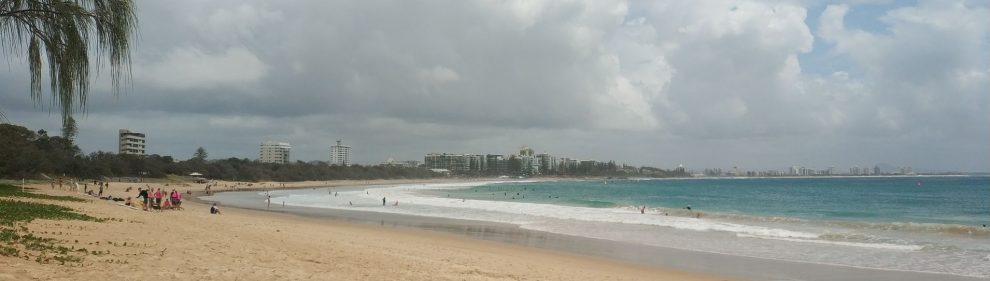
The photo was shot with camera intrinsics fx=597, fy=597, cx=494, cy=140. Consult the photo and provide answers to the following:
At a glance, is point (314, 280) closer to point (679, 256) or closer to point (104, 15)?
point (104, 15)

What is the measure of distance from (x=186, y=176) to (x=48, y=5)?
12056 centimetres

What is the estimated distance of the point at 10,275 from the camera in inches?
225

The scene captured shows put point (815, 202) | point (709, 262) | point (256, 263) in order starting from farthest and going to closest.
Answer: point (815, 202)
point (709, 262)
point (256, 263)

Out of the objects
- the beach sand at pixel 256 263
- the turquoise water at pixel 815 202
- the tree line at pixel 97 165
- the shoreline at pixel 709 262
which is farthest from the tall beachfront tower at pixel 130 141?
the beach sand at pixel 256 263

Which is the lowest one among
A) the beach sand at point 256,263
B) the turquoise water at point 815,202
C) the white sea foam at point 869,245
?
the turquoise water at point 815,202

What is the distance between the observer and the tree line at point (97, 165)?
6078 cm

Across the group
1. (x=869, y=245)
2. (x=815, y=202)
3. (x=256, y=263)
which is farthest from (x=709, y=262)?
(x=815, y=202)

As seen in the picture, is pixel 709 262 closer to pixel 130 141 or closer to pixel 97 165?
pixel 97 165

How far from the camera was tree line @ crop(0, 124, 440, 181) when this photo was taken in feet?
199

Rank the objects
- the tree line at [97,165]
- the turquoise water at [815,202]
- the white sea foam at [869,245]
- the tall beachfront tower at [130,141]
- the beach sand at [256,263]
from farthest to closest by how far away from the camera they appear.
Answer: the tall beachfront tower at [130,141]
the tree line at [97,165]
the turquoise water at [815,202]
the white sea foam at [869,245]
the beach sand at [256,263]

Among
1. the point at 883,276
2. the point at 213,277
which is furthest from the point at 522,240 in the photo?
the point at 213,277

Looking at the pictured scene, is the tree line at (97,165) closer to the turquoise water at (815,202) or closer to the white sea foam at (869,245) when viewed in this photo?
the white sea foam at (869,245)

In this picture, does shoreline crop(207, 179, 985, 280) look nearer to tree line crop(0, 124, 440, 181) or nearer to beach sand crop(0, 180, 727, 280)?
beach sand crop(0, 180, 727, 280)

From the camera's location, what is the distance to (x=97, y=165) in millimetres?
87062
